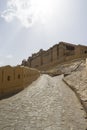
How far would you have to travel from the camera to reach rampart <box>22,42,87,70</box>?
32.8 m

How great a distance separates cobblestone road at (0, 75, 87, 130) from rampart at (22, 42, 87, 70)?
18226 mm

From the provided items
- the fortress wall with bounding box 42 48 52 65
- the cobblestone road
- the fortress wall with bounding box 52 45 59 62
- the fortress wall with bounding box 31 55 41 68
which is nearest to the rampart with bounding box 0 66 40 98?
the cobblestone road

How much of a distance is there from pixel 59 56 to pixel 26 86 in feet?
66.1

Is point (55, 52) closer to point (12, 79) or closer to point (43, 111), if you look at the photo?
point (12, 79)

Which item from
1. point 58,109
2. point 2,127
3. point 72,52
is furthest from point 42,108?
point 72,52

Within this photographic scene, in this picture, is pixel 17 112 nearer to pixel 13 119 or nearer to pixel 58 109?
pixel 13 119

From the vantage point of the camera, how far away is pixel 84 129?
9.80m

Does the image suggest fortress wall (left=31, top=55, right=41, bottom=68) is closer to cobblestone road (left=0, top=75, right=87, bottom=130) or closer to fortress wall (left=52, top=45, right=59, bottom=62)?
fortress wall (left=52, top=45, right=59, bottom=62)

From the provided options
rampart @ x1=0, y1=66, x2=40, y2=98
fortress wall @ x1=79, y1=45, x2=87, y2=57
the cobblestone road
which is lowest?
the cobblestone road

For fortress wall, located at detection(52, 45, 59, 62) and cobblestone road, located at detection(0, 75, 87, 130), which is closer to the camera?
cobblestone road, located at detection(0, 75, 87, 130)

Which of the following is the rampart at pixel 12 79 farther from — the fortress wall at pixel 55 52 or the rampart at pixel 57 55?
the fortress wall at pixel 55 52

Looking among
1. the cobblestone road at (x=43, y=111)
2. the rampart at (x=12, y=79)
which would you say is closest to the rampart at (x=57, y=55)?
the rampart at (x=12, y=79)

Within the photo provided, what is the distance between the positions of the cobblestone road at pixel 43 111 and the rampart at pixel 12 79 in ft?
7.64

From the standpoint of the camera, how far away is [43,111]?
1158 centimetres
